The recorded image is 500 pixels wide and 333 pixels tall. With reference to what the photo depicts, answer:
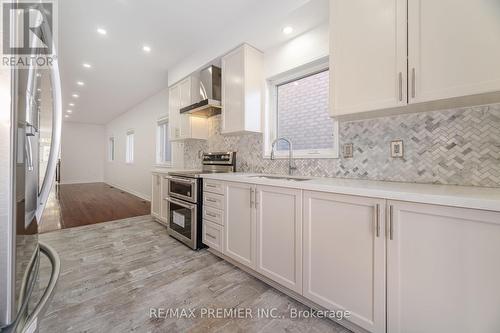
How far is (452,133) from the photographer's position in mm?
1394

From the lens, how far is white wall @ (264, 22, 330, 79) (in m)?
2.04

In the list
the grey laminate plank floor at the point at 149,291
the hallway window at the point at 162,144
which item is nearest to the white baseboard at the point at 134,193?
the hallway window at the point at 162,144

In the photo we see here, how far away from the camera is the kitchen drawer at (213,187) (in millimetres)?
2227

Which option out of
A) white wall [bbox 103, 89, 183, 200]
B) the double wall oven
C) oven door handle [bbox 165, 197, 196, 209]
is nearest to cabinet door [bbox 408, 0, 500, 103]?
the double wall oven

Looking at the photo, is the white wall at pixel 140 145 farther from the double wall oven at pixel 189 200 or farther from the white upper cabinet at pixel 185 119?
the double wall oven at pixel 189 200

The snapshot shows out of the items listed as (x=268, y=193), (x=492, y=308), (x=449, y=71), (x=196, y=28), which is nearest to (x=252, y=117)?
(x=268, y=193)

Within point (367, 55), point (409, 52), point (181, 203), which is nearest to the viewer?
point (409, 52)

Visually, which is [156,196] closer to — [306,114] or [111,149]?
[306,114]

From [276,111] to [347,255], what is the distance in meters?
1.86

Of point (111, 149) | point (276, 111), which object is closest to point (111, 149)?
point (111, 149)

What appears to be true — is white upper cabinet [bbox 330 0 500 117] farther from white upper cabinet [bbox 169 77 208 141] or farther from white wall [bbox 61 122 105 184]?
white wall [bbox 61 122 105 184]

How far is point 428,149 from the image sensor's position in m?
1.48

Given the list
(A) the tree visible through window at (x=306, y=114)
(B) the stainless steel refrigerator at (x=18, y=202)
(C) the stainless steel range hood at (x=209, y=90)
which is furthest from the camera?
(C) the stainless steel range hood at (x=209, y=90)

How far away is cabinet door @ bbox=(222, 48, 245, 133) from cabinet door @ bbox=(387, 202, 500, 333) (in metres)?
1.90
